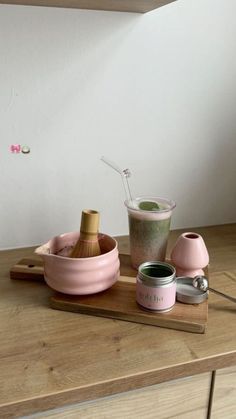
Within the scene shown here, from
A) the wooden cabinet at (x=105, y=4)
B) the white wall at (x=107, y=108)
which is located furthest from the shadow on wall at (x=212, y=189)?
the wooden cabinet at (x=105, y=4)

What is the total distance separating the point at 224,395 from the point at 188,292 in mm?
201

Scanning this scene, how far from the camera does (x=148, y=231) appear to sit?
924 mm

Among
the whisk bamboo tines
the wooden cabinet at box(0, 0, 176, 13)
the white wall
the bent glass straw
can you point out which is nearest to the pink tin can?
the whisk bamboo tines

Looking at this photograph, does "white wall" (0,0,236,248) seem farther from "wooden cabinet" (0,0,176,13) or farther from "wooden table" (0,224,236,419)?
"wooden table" (0,224,236,419)

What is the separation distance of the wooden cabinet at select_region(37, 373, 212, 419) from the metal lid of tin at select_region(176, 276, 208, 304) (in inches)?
6.0

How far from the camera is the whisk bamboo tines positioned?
0.85m

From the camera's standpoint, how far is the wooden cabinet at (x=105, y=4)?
0.91 m

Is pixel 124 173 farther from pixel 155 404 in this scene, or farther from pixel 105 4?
pixel 155 404

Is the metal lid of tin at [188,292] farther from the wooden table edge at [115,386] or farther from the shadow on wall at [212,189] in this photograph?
the shadow on wall at [212,189]

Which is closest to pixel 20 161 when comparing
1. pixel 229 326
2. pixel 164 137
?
pixel 164 137

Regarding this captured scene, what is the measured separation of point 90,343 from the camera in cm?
71

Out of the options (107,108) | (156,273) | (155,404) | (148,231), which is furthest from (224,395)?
(107,108)

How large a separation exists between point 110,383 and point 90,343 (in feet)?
0.33

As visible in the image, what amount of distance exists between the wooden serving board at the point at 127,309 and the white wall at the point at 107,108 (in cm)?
35
